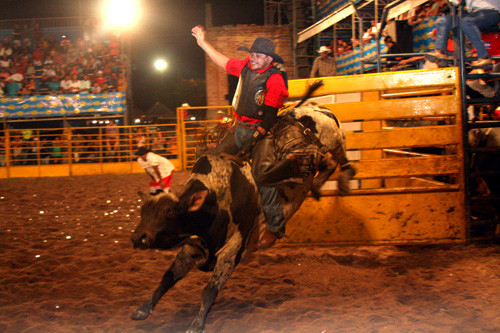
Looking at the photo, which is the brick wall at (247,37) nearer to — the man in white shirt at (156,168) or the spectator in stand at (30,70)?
the spectator in stand at (30,70)

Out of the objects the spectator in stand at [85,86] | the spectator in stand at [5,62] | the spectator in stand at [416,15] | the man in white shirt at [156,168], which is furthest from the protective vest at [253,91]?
the spectator in stand at [5,62]

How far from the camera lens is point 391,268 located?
4.52 m

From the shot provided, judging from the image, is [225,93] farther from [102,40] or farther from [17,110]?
[17,110]

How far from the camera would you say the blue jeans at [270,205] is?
3738 mm

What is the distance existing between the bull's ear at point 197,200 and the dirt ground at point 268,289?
0.93 meters

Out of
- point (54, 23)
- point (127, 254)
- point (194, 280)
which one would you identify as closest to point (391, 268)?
point (194, 280)

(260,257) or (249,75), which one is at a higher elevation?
(249,75)

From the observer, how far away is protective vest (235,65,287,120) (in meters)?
3.71

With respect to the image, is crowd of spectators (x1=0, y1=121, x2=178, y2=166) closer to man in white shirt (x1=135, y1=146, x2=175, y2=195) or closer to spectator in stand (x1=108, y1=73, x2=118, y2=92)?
spectator in stand (x1=108, y1=73, x2=118, y2=92)

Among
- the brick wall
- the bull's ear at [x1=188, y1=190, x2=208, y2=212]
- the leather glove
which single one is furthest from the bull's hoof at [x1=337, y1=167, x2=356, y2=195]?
the brick wall

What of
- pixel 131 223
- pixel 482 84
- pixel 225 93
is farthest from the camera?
pixel 225 93

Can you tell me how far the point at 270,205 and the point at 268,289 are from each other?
32.8 inches

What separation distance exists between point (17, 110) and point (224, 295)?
15.6 m

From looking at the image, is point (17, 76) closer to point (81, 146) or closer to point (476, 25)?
point (81, 146)
